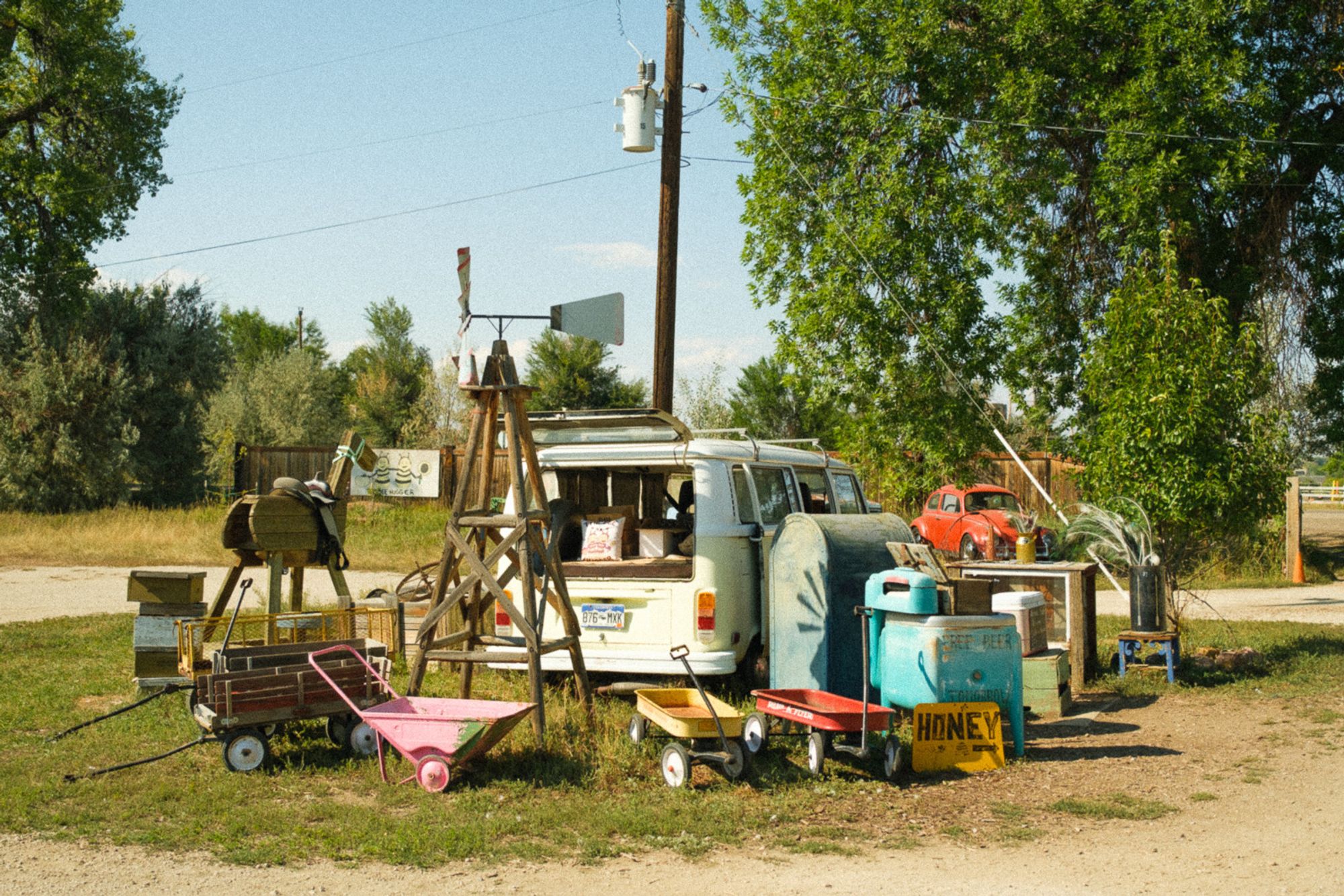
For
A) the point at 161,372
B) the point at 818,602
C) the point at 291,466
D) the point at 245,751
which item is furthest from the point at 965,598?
the point at 161,372

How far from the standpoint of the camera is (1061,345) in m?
18.2

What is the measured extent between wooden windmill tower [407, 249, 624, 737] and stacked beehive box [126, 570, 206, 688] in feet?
7.93

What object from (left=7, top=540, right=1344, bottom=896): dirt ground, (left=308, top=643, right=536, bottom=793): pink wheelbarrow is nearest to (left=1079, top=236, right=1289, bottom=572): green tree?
(left=7, top=540, right=1344, bottom=896): dirt ground

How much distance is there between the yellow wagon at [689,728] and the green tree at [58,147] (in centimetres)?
2977

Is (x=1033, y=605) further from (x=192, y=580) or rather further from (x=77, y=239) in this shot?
(x=77, y=239)

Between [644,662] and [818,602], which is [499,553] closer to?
[644,662]

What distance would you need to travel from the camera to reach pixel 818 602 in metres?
8.14

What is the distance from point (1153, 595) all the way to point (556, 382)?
33.6 metres

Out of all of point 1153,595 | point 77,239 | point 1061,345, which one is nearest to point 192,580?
point 1153,595

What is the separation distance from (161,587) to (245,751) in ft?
8.78

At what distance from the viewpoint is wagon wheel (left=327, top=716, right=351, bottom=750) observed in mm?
7469

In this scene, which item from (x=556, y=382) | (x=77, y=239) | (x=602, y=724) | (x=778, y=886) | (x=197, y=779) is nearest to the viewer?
(x=778, y=886)

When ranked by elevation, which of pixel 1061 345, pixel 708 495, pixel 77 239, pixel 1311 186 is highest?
pixel 77 239

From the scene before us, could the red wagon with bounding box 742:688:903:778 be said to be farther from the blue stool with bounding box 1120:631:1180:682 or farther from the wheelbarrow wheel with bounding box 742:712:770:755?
the blue stool with bounding box 1120:631:1180:682
